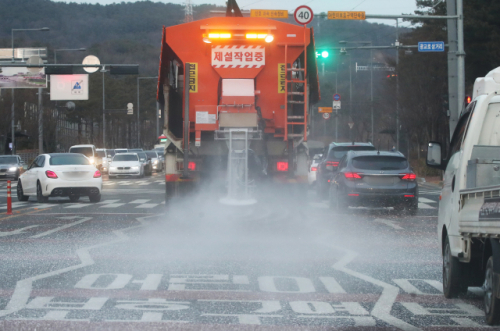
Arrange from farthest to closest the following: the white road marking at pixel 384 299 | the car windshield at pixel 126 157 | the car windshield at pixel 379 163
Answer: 1. the car windshield at pixel 126 157
2. the car windshield at pixel 379 163
3. the white road marking at pixel 384 299

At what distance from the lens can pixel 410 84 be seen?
150 feet

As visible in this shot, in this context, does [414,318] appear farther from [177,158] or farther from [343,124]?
[343,124]

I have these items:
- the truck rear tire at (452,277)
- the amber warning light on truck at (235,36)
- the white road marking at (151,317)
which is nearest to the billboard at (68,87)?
the amber warning light on truck at (235,36)

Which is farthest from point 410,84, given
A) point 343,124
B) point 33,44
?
point 33,44

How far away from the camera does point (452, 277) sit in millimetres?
7043

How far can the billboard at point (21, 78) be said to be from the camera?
4806 cm

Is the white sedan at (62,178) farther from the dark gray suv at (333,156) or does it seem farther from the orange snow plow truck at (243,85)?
the orange snow plow truck at (243,85)

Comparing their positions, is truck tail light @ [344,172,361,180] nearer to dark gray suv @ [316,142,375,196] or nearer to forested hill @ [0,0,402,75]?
dark gray suv @ [316,142,375,196]

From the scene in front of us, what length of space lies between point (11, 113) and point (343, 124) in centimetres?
5356

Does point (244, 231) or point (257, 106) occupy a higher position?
point (257, 106)

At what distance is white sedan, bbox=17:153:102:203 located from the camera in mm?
21812

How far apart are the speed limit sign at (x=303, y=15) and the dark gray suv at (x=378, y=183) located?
4.92 meters

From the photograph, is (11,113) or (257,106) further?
(11,113)

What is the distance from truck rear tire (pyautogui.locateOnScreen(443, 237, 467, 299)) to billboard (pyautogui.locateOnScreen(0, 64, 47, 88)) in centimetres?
4428
